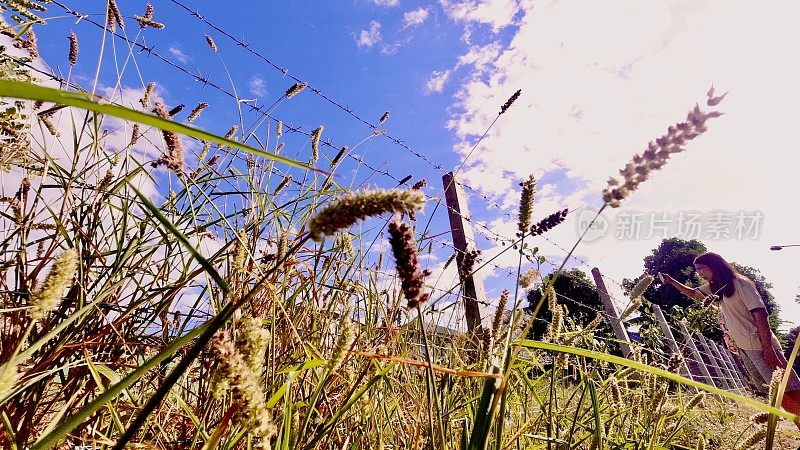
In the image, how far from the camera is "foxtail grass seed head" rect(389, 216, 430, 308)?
66 centimetres

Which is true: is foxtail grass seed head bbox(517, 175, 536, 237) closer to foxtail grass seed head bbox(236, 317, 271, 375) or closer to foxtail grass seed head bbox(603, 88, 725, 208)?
foxtail grass seed head bbox(603, 88, 725, 208)

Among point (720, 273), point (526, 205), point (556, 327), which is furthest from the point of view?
point (720, 273)

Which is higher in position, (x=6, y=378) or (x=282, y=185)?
(x=282, y=185)

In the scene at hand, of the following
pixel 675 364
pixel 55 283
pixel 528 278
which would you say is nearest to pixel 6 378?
pixel 55 283

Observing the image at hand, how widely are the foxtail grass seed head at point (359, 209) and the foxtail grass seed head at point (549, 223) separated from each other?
29.3 inches

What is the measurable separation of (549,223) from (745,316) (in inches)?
274

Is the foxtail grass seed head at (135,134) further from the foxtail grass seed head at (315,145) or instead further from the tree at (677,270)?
the tree at (677,270)

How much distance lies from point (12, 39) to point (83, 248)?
77 cm

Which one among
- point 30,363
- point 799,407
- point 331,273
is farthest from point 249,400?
point 799,407

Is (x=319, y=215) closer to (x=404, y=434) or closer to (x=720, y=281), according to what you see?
(x=404, y=434)

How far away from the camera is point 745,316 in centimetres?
644

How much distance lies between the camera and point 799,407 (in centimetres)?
514

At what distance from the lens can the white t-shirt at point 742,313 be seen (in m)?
6.12

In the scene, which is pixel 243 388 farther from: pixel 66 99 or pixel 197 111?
pixel 197 111
